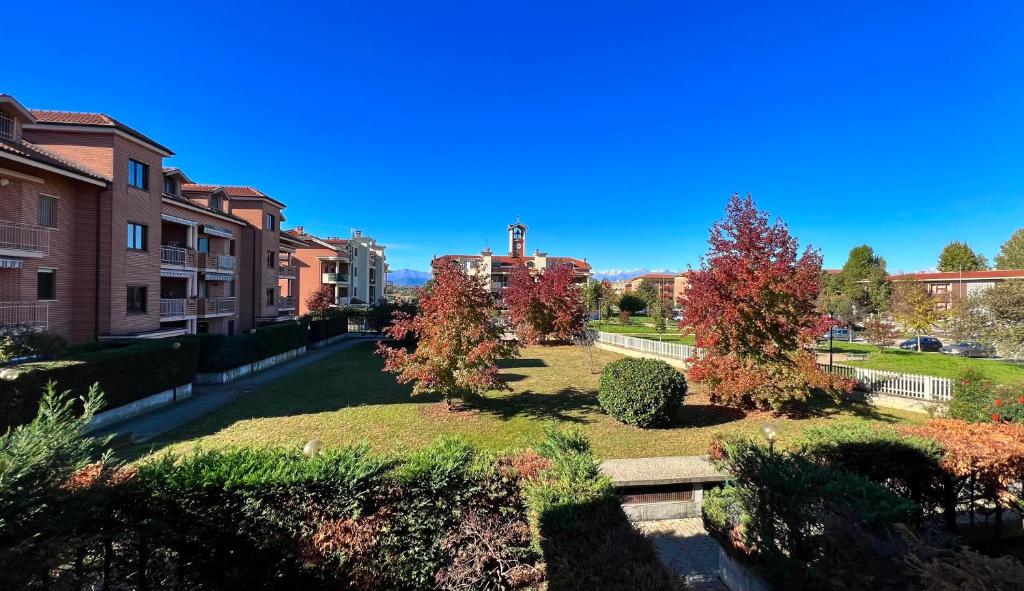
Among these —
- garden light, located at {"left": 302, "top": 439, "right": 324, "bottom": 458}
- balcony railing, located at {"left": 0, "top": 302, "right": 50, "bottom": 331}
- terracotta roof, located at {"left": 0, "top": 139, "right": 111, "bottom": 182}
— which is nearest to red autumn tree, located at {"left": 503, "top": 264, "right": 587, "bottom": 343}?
terracotta roof, located at {"left": 0, "top": 139, "right": 111, "bottom": 182}

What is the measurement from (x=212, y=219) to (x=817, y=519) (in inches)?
1186

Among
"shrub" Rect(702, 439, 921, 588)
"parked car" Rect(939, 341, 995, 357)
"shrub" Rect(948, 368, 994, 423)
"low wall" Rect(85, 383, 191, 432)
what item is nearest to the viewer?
"shrub" Rect(702, 439, 921, 588)

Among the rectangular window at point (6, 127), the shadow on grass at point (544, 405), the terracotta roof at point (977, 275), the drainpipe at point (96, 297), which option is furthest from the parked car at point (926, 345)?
the rectangular window at point (6, 127)

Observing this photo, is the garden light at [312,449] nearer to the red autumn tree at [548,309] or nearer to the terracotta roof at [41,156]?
the terracotta roof at [41,156]

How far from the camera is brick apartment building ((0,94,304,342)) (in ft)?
48.3

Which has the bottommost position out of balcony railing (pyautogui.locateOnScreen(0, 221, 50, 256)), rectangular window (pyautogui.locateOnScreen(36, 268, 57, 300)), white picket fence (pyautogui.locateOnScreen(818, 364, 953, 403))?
white picket fence (pyautogui.locateOnScreen(818, 364, 953, 403))

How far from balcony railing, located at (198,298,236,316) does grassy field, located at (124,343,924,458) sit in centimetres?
908

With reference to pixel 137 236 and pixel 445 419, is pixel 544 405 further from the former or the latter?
pixel 137 236

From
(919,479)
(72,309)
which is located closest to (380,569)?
(919,479)

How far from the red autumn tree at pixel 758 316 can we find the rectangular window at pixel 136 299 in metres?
23.4

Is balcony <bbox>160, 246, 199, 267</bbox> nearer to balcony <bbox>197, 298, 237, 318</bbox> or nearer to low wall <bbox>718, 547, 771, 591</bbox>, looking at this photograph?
balcony <bbox>197, 298, 237, 318</bbox>

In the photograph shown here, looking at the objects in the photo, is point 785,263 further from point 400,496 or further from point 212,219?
point 212,219

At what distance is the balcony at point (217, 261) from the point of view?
23891 mm

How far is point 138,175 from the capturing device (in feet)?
61.6
